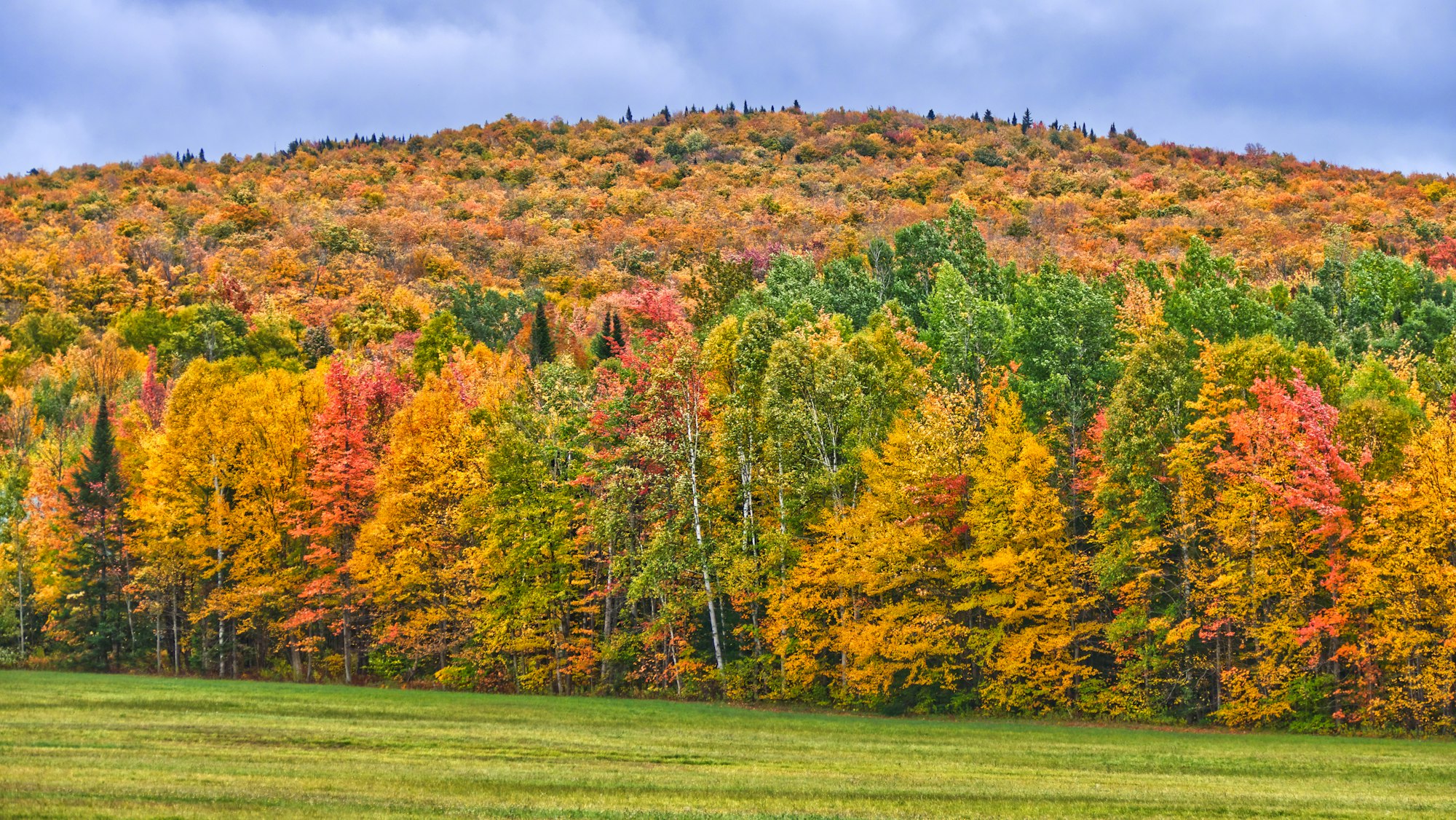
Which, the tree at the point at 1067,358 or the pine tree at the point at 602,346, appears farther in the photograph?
the pine tree at the point at 602,346

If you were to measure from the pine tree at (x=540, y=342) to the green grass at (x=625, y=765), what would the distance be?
51.0 m

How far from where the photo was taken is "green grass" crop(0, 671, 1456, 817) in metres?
18.3

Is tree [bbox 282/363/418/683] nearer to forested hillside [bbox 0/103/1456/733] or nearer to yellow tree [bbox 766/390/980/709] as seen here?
forested hillside [bbox 0/103/1456/733]

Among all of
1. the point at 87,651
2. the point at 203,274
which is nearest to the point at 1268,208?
the point at 203,274

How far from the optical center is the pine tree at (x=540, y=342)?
89000 millimetres

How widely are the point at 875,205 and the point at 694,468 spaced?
486 feet

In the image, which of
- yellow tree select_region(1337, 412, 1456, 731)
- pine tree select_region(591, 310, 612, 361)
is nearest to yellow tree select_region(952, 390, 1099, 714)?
yellow tree select_region(1337, 412, 1456, 731)

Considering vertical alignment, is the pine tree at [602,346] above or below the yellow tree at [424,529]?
above

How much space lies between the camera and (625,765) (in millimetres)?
24406

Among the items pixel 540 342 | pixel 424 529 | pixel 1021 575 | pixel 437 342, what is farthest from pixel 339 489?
pixel 437 342

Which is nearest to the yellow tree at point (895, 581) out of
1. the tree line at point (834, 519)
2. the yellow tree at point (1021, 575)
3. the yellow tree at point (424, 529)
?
the tree line at point (834, 519)

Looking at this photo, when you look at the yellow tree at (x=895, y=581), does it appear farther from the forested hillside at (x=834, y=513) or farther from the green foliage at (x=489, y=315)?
the green foliage at (x=489, y=315)

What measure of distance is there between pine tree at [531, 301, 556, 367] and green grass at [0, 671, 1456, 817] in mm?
50998

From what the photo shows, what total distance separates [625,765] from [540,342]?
67615 mm
